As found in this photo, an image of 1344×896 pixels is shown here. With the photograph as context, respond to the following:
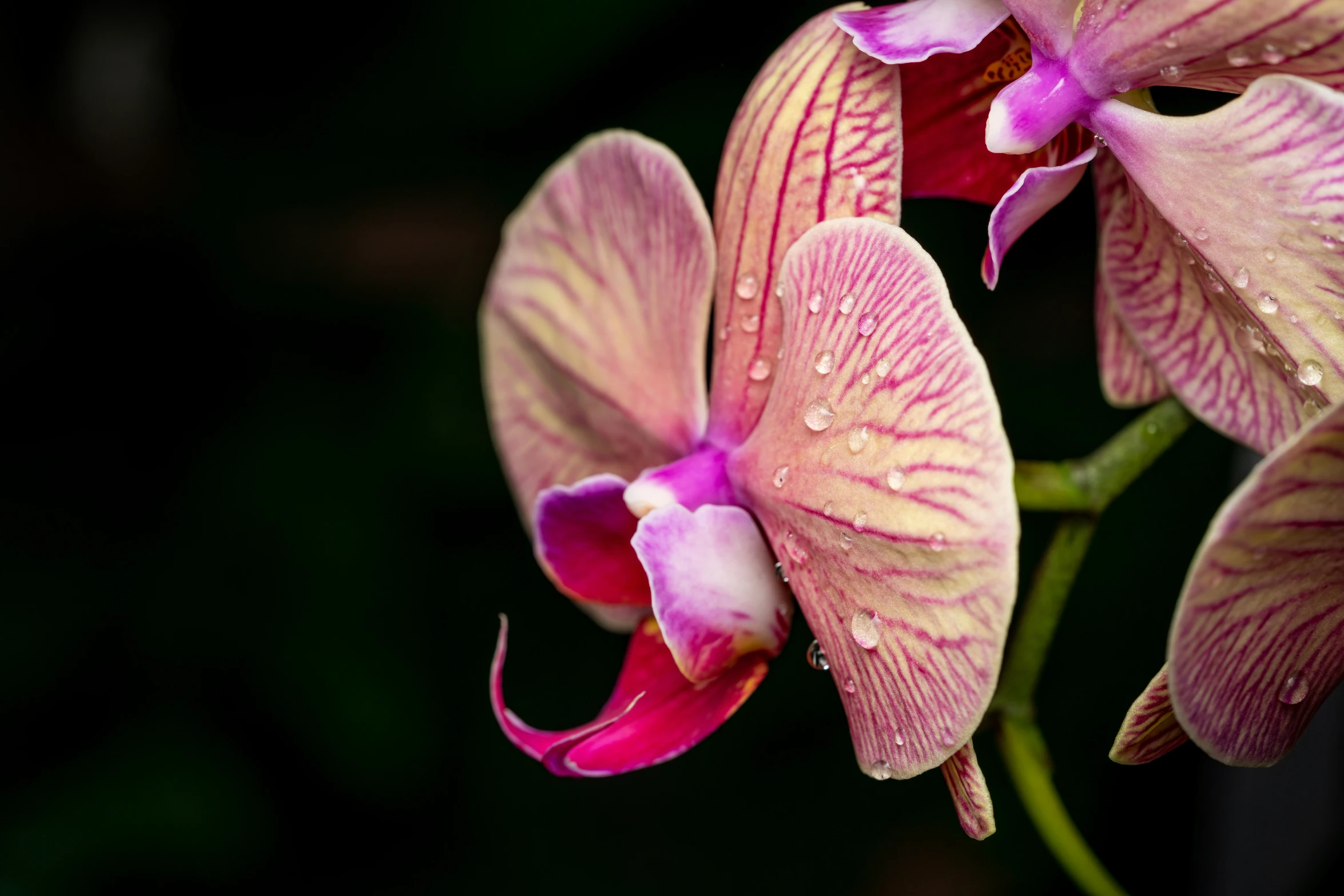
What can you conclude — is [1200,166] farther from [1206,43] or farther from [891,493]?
[891,493]

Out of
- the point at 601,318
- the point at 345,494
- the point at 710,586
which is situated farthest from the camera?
the point at 345,494

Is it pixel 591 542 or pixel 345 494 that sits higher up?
pixel 591 542

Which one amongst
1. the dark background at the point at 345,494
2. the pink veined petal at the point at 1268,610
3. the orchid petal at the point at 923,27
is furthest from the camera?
the dark background at the point at 345,494

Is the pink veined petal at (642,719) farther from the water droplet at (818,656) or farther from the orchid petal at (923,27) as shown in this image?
the orchid petal at (923,27)

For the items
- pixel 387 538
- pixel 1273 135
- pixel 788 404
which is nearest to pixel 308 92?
pixel 387 538

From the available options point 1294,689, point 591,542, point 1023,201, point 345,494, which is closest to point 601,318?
point 591,542

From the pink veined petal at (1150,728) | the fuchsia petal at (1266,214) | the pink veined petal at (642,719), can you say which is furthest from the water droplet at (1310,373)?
the pink veined petal at (642,719)

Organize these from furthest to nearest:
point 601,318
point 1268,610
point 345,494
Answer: point 345,494 < point 601,318 < point 1268,610

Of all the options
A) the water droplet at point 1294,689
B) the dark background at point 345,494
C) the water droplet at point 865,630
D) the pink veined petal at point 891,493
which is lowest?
the dark background at point 345,494
